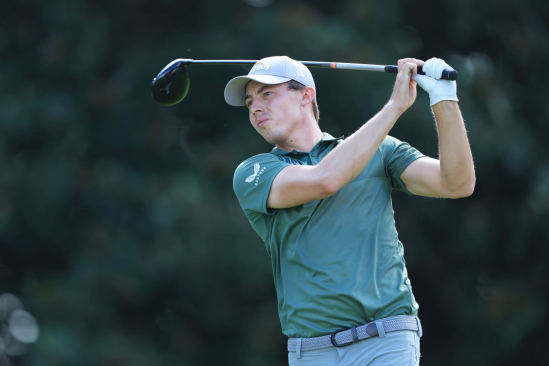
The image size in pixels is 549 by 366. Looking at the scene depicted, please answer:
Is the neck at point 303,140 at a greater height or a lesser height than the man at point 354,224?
greater

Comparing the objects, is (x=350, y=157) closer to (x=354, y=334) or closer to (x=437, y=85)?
(x=437, y=85)

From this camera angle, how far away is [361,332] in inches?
147

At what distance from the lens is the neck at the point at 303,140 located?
430 centimetres

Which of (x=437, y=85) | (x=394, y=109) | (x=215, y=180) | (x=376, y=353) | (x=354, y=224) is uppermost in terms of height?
(x=437, y=85)

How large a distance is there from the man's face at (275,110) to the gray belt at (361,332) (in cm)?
99

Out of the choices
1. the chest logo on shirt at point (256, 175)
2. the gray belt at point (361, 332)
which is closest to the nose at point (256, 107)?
the chest logo on shirt at point (256, 175)

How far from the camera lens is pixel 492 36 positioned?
39.9 ft

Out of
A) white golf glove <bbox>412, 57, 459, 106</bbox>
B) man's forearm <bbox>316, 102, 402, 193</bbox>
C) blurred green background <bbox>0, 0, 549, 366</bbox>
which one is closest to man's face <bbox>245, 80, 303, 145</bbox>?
man's forearm <bbox>316, 102, 402, 193</bbox>

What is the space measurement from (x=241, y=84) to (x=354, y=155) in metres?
0.96

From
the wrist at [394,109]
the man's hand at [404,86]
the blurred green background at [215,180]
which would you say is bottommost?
the blurred green background at [215,180]

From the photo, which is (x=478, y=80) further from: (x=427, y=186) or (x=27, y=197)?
(x=427, y=186)

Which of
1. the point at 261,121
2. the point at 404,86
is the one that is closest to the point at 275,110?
the point at 261,121

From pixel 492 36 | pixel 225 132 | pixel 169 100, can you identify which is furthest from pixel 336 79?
pixel 169 100

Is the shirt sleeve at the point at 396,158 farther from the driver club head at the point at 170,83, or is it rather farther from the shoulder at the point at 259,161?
the driver club head at the point at 170,83
